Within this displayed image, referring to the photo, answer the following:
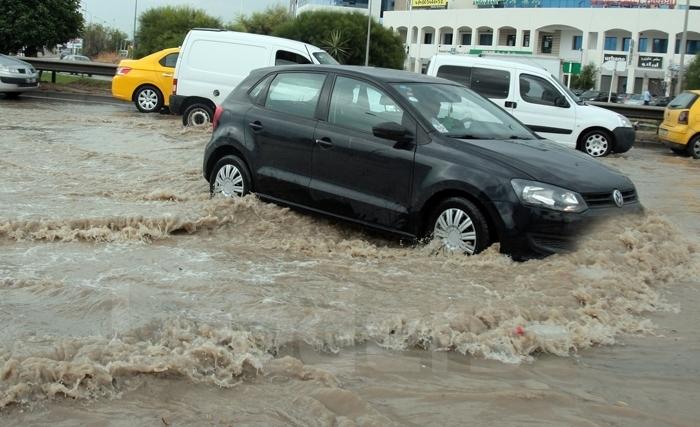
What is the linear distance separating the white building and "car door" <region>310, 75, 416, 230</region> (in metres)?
68.1

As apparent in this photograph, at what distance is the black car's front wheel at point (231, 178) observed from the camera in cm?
777

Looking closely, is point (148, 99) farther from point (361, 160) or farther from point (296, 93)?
point (361, 160)

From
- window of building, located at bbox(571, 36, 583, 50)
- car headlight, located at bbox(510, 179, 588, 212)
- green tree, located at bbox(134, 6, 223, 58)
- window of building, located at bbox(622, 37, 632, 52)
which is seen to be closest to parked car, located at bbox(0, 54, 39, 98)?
car headlight, located at bbox(510, 179, 588, 212)

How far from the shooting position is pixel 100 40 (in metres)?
95.4

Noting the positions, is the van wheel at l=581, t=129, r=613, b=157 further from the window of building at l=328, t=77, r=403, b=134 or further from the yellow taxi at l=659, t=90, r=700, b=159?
the window of building at l=328, t=77, r=403, b=134

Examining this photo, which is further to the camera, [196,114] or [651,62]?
[651,62]

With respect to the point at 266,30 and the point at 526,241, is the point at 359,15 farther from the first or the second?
the point at 526,241

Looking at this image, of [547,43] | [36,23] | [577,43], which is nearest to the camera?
[36,23]

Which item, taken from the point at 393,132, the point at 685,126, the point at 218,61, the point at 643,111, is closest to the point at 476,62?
the point at 685,126

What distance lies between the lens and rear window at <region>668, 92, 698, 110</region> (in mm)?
16219

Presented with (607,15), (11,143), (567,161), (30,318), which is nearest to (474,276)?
(567,161)

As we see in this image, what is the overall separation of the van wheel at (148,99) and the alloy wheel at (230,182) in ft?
38.0

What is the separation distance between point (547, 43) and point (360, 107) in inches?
3413

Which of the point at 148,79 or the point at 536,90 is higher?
the point at 536,90
